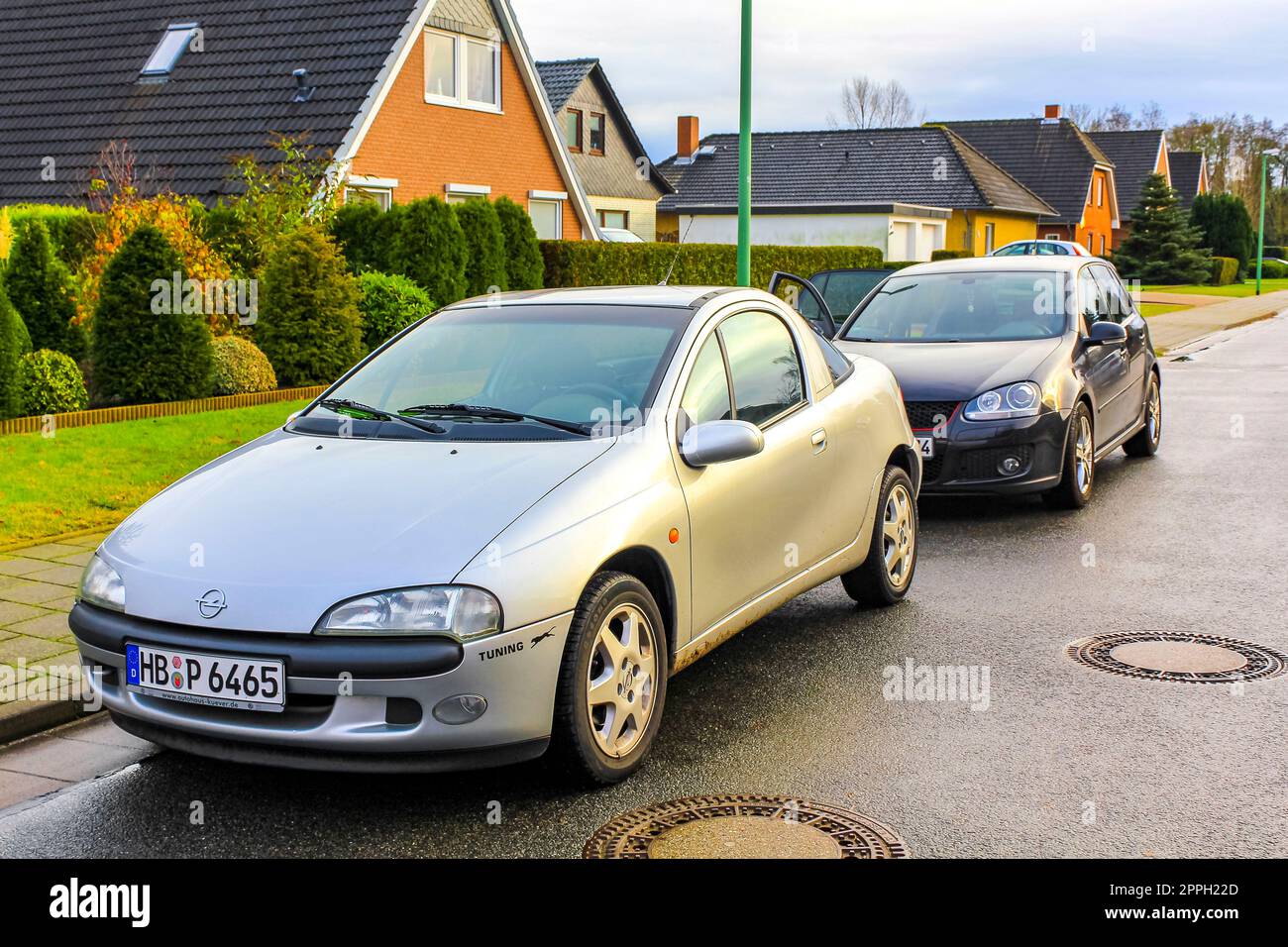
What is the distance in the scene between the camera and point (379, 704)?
4.20 m

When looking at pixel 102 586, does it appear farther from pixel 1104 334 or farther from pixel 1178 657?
pixel 1104 334

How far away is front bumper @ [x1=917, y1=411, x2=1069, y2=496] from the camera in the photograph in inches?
370

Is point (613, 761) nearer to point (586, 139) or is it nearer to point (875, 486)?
point (875, 486)

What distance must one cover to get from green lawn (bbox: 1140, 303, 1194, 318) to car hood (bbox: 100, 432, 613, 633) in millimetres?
37016

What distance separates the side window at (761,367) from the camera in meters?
5.91

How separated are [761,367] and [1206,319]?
34.1 m

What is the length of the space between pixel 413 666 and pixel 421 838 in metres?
0.58

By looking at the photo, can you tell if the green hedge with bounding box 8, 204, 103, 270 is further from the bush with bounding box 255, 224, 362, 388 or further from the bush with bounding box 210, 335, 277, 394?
the bush with bounding box 210, 335, 277, 394

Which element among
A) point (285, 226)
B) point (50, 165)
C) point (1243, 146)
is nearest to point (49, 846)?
point (285, 226)

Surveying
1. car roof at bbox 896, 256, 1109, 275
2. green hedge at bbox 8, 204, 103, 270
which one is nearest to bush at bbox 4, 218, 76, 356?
green hedge at bbox 8, 204, 103, 270

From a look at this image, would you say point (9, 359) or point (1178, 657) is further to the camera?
point (9, 359)

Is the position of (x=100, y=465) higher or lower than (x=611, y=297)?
lower

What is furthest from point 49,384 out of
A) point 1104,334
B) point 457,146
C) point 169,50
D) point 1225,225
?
point 1225,225

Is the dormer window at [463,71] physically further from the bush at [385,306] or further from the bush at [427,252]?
the bush at [385,306]
